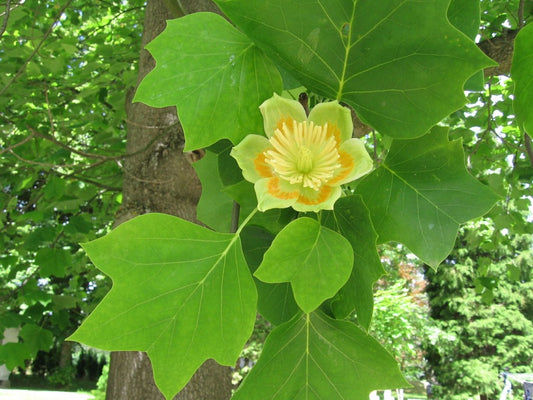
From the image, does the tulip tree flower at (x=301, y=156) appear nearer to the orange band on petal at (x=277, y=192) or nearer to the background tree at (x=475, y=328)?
the orange band on petal at (x=277, y=192)

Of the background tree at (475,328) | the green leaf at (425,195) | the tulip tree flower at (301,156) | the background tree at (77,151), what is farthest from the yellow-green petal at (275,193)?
the background tree at (475,328)

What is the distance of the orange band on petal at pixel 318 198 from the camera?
0.57 m

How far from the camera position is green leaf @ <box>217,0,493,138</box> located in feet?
1.59

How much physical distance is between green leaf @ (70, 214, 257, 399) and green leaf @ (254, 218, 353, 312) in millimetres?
63

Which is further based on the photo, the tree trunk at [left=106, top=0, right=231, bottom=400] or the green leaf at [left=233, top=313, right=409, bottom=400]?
the tree trunk at [left=106, top=0, right=231, bottom=400]

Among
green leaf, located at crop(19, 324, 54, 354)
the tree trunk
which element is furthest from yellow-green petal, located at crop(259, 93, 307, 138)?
green leaf, located at crop(19, 324, 54, 354)

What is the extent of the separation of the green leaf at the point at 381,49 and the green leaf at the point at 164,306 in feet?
0.80

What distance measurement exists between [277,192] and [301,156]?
0.05 m

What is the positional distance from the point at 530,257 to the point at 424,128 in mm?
19001

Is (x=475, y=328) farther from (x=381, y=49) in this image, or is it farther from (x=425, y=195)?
(x=381, y=49)

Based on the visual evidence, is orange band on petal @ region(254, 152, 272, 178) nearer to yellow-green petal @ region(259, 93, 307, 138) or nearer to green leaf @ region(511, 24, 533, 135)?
yellow-green petal @ region(259, 93, 307, 138)

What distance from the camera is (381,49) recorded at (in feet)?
1.68

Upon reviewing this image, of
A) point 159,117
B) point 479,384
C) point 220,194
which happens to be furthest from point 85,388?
point 220,194

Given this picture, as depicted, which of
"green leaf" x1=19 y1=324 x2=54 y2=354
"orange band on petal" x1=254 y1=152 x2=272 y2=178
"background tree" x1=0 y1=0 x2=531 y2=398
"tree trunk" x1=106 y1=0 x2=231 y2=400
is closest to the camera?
"orange band on petal" x1=254 y1=152 x2=272 y2=178
